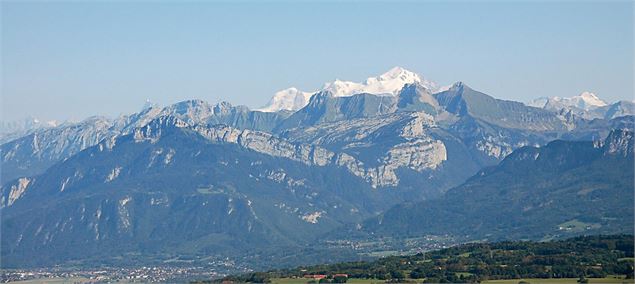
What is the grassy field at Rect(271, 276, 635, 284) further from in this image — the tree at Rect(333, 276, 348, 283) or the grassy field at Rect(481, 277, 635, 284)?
the tree at Rect(333, 276, 348, 283)

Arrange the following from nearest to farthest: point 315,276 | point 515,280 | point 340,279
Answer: point 515,280
point 340,279
point 315,276

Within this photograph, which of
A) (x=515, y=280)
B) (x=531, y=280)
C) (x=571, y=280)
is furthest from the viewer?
(x=515, y=280)

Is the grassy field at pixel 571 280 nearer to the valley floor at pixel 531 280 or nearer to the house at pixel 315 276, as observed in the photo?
the valley floor at pixel 531 280

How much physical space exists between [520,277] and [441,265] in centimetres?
2183

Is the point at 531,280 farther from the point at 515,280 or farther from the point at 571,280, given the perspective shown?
the point at 571,280

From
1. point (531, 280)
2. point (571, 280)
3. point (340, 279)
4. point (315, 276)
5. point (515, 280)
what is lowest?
point (571, 280)

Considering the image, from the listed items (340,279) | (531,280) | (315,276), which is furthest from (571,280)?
(315,276)

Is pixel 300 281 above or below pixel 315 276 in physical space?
below

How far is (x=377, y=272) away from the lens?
7421 inches

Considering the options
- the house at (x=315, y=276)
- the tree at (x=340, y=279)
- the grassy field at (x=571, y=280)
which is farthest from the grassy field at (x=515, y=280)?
the house at (x=315, y=276)

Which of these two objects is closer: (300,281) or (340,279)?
(340,279)

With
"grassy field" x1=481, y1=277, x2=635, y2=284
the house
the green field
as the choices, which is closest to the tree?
the green field

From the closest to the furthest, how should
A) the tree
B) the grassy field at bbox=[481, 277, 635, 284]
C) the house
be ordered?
the grassy field at bbox=[481, 277, 635, 284] < the tree < the house

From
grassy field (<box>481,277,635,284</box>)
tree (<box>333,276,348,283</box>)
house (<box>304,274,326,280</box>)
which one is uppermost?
house (<box>304,274,326,280</box>)
